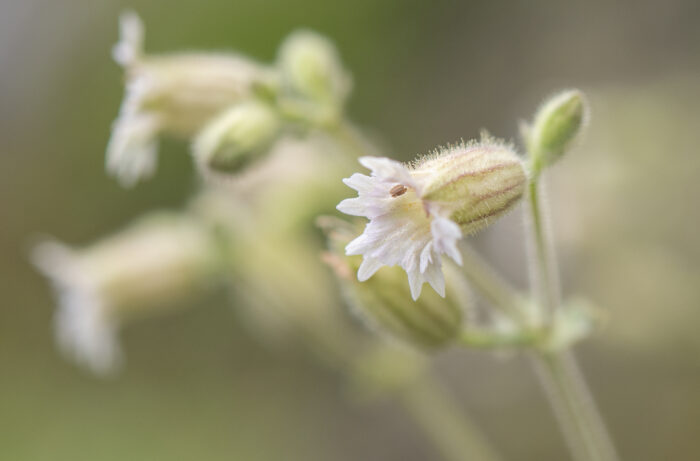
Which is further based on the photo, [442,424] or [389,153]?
[389,153]

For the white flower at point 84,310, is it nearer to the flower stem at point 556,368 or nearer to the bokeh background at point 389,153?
the bokeh background at point 389,153

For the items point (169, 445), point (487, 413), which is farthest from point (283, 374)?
point (487, 413)

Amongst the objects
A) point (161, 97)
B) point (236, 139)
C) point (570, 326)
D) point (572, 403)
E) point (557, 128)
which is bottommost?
point (572, 403)

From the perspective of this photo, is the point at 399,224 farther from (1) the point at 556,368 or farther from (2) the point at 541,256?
(1) the point at 556,368

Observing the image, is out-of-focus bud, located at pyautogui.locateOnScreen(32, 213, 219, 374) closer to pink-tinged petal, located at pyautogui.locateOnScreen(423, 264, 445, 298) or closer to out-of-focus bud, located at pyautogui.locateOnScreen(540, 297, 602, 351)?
out-of-focus bud, located at pyautogui.locateOnScreen(540, 297, 602, 351)

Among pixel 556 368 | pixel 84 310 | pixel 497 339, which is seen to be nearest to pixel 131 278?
pixel 84 310

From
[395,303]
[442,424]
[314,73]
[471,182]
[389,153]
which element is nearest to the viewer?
[471,182]

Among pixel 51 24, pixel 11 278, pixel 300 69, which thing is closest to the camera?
pixel 300 69

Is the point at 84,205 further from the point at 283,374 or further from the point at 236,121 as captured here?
the point at 236,121
